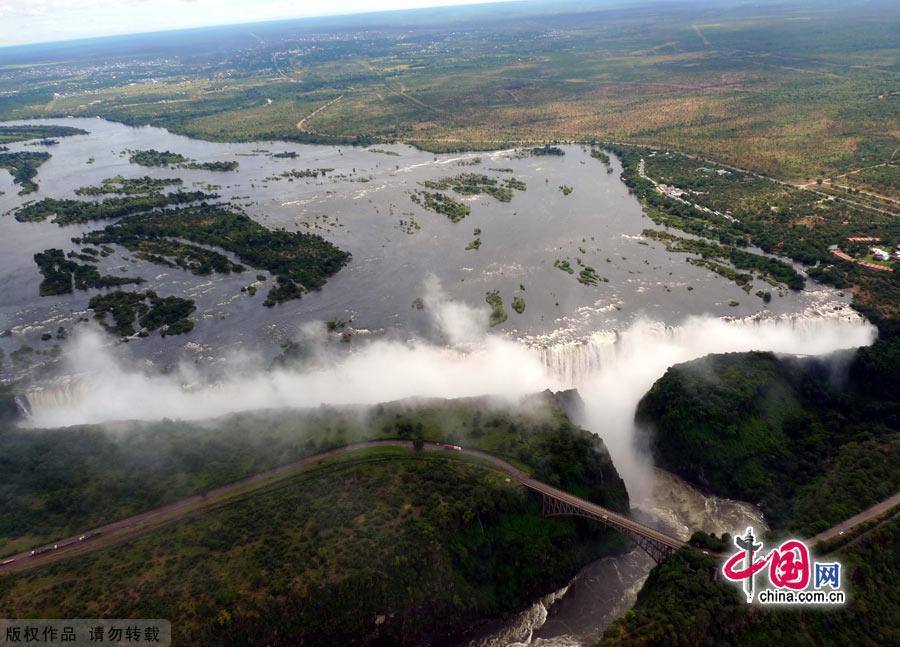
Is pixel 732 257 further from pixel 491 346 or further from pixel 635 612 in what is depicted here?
pixel 635 612

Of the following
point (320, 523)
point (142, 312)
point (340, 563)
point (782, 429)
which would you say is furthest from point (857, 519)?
point (142, 312)

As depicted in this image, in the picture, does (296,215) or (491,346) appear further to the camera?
(296,215)

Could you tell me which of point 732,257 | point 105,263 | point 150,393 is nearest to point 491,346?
point 150,393

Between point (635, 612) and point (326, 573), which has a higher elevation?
point (326, 573)

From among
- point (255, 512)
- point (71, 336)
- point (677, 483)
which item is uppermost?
point (71, 336)

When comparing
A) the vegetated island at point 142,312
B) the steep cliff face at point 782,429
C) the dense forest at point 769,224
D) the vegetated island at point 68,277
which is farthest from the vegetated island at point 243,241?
the dense forest at point 769,224

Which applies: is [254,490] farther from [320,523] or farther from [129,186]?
[129,186]
